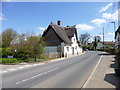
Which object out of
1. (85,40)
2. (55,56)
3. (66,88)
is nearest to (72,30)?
(55,56)

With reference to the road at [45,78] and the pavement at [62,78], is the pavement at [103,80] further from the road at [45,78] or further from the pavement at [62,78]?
the road at [45,78]

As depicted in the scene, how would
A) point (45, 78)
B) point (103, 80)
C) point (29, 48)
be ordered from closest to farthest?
point (103, 80) → point (45, 78) → point (29, 48)

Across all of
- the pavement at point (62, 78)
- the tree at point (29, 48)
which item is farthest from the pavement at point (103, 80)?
the tree at point (29, 48)

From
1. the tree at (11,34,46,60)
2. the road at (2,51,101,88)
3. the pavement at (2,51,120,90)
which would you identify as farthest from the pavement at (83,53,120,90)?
the tree at (11,34,46,60)

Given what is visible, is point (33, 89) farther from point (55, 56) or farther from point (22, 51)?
point (55, 56)

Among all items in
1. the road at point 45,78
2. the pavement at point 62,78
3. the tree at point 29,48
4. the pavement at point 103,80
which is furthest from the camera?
the tree at point 29,48

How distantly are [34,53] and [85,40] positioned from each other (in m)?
72.2

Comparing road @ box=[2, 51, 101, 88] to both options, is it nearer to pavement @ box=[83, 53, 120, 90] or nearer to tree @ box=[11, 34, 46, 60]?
pavement @ box=[83, 53, 120, 90]

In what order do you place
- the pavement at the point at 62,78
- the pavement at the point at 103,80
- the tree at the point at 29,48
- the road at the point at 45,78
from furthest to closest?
1. the tree at the point at 29,48
2. the road at the point at 45,78
3. the pavement at the point at 62,78
4. the pavement at the point at 103,80

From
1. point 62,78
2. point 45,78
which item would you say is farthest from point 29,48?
point 62,78

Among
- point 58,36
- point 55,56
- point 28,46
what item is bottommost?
point 55,56

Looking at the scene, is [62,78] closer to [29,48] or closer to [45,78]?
[45,78]

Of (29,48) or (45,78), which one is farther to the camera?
(29,48)

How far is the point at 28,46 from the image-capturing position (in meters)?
21.5
